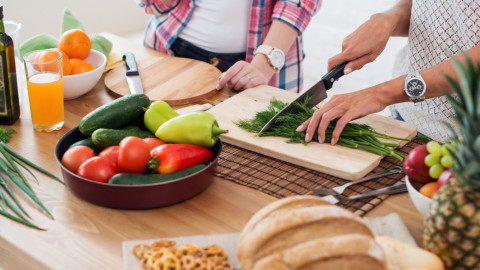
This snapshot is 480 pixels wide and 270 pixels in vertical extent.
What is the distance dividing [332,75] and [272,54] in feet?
1.51

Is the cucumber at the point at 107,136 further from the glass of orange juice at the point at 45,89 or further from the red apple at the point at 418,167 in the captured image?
the red apple at the point at 418,167

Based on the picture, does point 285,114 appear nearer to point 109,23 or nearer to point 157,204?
point 157,204

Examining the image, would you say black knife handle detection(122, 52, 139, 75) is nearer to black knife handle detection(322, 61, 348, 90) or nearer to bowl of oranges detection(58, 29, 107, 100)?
bowl of oranges detection(58, 29, 107, 100)

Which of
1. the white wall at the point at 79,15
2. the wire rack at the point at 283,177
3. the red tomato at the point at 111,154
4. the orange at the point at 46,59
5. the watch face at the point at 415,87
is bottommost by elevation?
the white wall at the point at 79,15

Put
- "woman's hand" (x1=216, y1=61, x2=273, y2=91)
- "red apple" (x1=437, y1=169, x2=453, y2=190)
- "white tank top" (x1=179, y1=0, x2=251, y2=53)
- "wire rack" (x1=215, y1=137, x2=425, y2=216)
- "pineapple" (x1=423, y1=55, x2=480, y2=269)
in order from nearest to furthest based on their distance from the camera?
1. "pineapple" (x1=423, y1=55, x2=480, y2=269)
2. "red apple" (x1=437, y1=169, x2=453, y2=190)
3. "wire rack" (x1=215, y1=137, x2=425, y2=216)
4. "woman's hand" (x1=216, y1=61, x2=273, y2=91)
5. "white tank top" (x1=179, y1=0, x2=251, y2=53)

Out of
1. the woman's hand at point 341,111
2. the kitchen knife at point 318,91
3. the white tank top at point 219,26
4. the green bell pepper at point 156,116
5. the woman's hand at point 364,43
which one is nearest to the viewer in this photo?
the green bell pepper at point 156,116

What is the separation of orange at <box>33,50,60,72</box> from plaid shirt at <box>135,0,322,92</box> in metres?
0.70

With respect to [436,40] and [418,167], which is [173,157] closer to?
[418,167]

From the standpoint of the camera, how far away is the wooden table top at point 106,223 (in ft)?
3.35

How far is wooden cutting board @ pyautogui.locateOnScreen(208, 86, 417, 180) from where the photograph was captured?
132 cm

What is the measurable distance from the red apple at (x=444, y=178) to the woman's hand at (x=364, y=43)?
722mm

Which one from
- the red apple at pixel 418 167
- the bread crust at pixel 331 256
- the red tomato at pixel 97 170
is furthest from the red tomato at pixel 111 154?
the red apple at pixel 418 167

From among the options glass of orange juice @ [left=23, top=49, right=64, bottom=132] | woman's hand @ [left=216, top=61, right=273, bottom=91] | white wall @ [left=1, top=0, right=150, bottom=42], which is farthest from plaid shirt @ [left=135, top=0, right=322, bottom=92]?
white wall @ [left=1, top=0, right=150, bottom=42]

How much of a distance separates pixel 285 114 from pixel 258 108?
151mm
